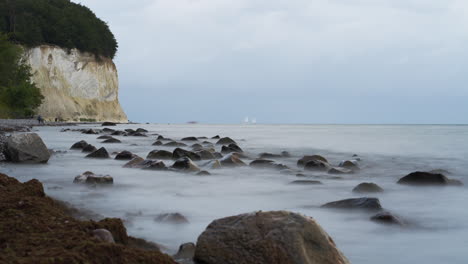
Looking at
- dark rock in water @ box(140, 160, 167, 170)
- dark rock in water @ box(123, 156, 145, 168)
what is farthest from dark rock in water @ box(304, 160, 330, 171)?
dark rock in water @ box(123, 156, 145, 168)

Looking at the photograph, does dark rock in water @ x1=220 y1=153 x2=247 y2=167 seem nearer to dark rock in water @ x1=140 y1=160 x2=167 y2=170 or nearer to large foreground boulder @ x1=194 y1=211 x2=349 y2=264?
dark rock in water @ x1=140 y1=160 x2=167 y2=170

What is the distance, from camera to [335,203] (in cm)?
440

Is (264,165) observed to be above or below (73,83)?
below

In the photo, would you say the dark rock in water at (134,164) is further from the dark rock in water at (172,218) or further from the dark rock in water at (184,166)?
the dark rock in water at (172,218)

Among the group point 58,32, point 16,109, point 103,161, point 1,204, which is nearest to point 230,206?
point 1,204

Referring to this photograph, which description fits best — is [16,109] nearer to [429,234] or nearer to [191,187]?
[191,187]

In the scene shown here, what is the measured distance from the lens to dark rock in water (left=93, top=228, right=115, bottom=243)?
90.9 inches

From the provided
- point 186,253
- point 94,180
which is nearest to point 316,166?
point 94,180

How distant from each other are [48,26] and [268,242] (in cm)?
5652

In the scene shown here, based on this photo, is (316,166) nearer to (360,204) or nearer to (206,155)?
(206,155)

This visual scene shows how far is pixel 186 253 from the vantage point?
269cm

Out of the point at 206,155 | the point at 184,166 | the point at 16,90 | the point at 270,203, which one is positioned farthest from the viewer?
the point at 16,90

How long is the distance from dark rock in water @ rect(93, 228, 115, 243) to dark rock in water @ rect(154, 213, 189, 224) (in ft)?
4.13

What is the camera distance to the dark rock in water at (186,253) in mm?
2650
